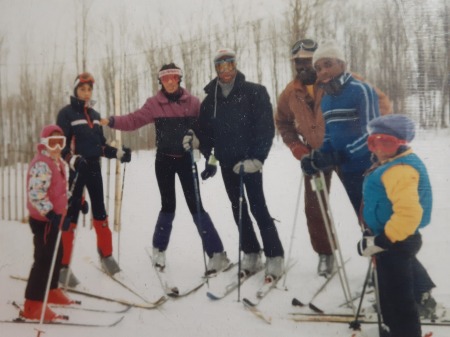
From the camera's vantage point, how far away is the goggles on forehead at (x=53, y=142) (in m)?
1.87

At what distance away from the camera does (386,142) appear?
147 centimetres

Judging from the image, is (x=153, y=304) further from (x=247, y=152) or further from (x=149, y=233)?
(x=247, y=152)

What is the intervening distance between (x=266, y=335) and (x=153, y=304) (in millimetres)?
556

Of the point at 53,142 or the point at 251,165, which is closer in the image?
the point at 53,142

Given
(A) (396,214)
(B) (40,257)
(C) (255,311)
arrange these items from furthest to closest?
(B) (40,257), (C) (255,311), (A) (396,214)

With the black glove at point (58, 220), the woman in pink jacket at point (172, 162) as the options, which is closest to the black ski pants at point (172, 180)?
the woman in pink jacket at point (172, 162)

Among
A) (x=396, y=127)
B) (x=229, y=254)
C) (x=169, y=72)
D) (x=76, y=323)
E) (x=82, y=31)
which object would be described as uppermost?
(x=82, y=31)

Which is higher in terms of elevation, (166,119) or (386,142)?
(166,119)

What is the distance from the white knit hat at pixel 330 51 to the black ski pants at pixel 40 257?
146 cm

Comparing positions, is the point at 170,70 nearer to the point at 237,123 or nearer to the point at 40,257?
the point at 237,123

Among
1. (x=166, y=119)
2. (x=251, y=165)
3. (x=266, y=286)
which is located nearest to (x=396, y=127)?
(x=251, y=165)

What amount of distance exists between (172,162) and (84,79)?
23.0 inches

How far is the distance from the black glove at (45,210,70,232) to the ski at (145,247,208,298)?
1.36 ft

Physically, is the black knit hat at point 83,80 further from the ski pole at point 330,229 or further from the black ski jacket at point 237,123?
the ski pole at point 330,229
